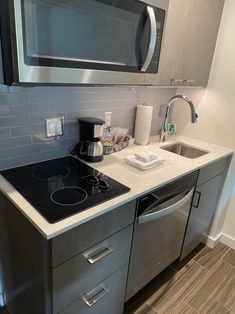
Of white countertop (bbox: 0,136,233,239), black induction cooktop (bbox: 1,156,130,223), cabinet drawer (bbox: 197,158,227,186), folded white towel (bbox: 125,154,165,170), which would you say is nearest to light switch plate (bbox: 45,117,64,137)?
black induction cooktop (bbox: 1,156,130,223)

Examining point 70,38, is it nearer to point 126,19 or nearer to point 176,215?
point 126,19

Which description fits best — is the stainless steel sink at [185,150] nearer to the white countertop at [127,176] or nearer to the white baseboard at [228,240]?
the white countertop at [127,176]

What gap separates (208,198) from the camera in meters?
1.76

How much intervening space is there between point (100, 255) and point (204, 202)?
1022 mm

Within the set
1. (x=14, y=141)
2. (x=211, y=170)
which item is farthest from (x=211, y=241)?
(x=14, y=141)

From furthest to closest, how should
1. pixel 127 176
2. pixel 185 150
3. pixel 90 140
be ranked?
pixel 185 150, pixel 90 140, pixel 127 176

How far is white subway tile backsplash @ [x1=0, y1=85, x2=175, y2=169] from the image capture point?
112 cm

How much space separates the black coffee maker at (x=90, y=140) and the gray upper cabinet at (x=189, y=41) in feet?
1.46

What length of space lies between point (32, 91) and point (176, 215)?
3.50 feet

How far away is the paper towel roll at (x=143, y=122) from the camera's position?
5.50ft

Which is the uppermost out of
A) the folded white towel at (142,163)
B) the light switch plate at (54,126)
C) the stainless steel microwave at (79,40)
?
the stainless steel microwave at (79,40)

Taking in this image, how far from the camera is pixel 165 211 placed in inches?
49.4

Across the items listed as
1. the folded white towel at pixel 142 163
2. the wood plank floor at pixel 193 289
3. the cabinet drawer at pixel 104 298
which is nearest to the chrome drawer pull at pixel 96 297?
the cabinet drawer at pixel 104 298

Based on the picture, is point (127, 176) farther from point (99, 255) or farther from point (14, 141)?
point (14, 141)
